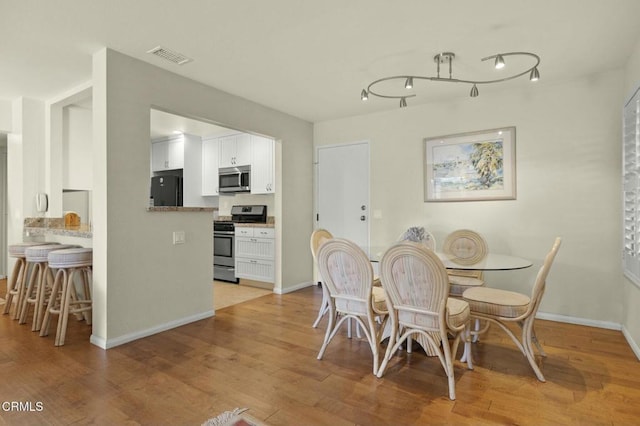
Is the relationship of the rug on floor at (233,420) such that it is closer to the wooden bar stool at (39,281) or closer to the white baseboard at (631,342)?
the wooden bar stool at (39,281)

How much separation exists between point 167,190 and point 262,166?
6.92ft

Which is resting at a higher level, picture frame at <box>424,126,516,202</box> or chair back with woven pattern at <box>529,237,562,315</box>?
picture frame at <box>424,126,516,202</box>

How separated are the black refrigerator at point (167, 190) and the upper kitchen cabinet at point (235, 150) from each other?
933 millimetres

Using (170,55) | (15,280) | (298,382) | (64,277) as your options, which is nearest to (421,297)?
(298,382)

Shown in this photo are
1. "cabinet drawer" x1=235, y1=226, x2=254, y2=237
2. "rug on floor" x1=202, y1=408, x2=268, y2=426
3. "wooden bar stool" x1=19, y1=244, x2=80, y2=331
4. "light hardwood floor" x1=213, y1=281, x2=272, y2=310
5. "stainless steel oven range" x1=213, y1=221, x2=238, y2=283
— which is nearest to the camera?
"rug on floor" x1=202, y1=408, x2=268, y2=426

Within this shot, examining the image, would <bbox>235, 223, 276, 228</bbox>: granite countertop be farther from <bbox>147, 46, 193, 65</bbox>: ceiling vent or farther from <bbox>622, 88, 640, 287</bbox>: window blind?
<bbox>622, 88, 640, 287</bbox>: window blind

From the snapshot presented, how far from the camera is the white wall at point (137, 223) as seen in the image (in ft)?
9.37

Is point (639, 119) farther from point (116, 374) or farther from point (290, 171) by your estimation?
point (116, 374)

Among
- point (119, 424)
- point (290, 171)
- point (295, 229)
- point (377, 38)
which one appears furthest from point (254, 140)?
point (119, 424)

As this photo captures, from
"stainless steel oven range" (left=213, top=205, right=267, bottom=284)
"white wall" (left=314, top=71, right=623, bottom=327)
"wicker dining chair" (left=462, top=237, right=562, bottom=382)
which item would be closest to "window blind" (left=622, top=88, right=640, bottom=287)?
"white wall" (left=314, top=71, right=623, bottom=327)

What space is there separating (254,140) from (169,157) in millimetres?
1864

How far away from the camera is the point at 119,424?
1838 mm

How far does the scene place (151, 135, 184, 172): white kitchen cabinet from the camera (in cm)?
618

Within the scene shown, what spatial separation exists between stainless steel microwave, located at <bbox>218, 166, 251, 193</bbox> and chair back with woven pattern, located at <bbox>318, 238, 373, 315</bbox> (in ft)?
10.8
